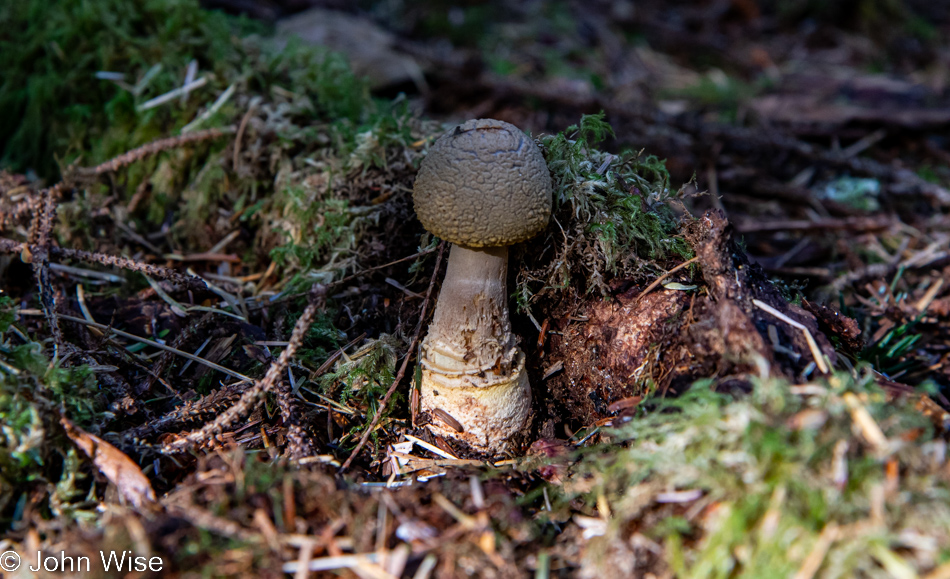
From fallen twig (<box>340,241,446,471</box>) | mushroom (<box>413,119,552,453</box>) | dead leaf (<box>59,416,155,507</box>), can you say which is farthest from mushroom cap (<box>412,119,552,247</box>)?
dead leaf (<box>59,416,155,507</box>)

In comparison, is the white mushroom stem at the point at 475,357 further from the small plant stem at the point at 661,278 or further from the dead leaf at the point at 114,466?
the dead leaf at the point at 114,466

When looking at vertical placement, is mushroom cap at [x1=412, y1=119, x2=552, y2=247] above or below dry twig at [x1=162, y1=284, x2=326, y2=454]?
above

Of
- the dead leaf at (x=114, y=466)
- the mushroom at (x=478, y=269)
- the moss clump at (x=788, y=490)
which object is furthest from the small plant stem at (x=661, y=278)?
the dead leaf at (x=114, y=466)

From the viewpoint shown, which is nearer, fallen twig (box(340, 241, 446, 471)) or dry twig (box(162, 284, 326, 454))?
dry twig (box(162, 284, 326, 454))

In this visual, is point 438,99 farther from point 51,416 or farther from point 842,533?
point 842,533

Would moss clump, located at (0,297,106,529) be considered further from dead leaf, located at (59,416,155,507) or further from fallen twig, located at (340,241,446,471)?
fallen twig, located at (340,241,446,471)

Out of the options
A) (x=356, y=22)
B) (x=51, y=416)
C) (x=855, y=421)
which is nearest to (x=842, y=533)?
(x=855, y=421)

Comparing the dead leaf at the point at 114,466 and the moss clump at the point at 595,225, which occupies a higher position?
the moss clump at the point at 595,225
